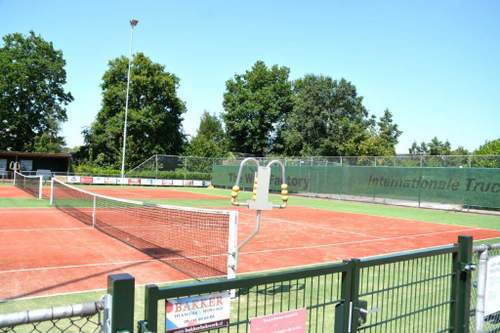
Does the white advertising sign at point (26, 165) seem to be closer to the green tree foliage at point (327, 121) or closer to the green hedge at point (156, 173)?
the green hedge at point (156, 173)

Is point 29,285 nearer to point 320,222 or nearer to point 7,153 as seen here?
point 320,222

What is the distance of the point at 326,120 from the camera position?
2373 inches

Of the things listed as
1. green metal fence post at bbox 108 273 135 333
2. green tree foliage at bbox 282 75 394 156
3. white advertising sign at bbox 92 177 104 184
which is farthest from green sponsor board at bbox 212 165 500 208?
green metal fence post at bbox 108 273 135 333

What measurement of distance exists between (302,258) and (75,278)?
15.8 feet

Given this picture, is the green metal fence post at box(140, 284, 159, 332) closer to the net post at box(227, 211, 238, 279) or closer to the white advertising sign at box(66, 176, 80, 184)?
the net post at box(227, 211, 238, 279)

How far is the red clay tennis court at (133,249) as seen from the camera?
812 centimetres

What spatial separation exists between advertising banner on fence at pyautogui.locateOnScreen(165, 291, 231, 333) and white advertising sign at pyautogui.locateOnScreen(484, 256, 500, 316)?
267cm

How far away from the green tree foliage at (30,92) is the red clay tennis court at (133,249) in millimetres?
42718

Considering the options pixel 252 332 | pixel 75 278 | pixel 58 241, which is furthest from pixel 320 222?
pixel 252 332

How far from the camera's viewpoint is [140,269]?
8.78 m

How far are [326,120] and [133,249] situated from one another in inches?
2026

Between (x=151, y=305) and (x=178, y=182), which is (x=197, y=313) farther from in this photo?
(x=178, y=182)

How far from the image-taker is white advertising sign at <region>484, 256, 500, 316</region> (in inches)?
159

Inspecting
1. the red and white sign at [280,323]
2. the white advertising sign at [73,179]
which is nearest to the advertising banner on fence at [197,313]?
the red and white sign at [280,323]
